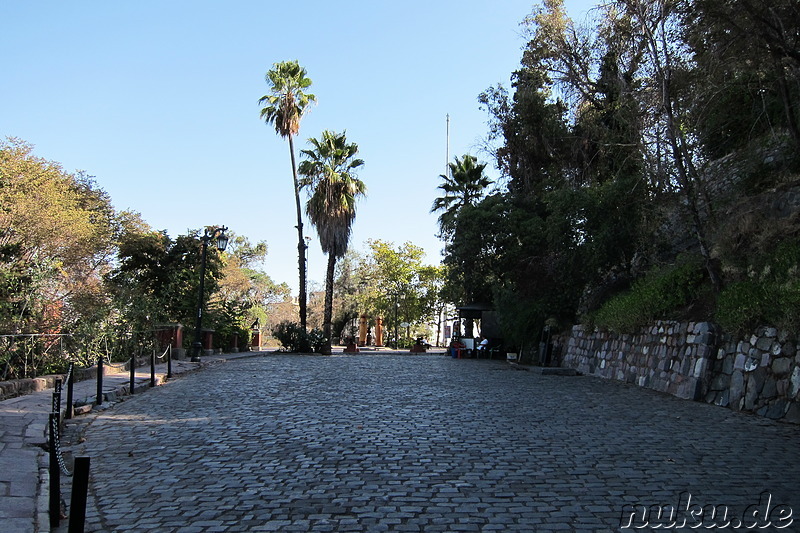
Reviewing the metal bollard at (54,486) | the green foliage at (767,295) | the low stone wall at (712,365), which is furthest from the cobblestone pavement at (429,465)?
the green foliage at (767,295)

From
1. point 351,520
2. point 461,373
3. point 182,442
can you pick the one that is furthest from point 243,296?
point 351,520

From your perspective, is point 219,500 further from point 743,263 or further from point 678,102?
point 678,102

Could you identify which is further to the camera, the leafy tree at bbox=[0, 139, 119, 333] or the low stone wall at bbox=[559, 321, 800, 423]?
the leafy tree at bbox=[0, 139, 119, 333]

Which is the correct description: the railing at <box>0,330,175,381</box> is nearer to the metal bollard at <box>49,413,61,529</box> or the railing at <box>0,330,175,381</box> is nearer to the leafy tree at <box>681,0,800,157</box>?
the metal bollard at <box>49,413,61,529</box>

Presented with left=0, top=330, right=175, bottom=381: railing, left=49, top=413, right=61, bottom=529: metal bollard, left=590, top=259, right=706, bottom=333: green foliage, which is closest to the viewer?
left=49, top=413, right=61, bottom=529: metal bollard

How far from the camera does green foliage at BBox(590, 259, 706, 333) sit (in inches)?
572

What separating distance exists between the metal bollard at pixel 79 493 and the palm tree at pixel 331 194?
1229 inches

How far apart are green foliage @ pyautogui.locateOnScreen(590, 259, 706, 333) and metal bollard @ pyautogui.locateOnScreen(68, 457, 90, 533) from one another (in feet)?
44.5

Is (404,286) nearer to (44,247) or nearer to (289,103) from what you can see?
(289,103)

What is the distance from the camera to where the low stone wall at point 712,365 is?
380 inches

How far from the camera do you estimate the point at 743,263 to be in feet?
41.7

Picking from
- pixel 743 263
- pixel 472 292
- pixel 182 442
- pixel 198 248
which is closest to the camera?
pixel 182 442

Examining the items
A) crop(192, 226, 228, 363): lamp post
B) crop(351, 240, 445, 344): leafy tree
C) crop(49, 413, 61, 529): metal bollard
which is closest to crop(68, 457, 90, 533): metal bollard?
crop(49, 413, 61, 529): metal bollard

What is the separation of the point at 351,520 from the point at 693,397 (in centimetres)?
943
